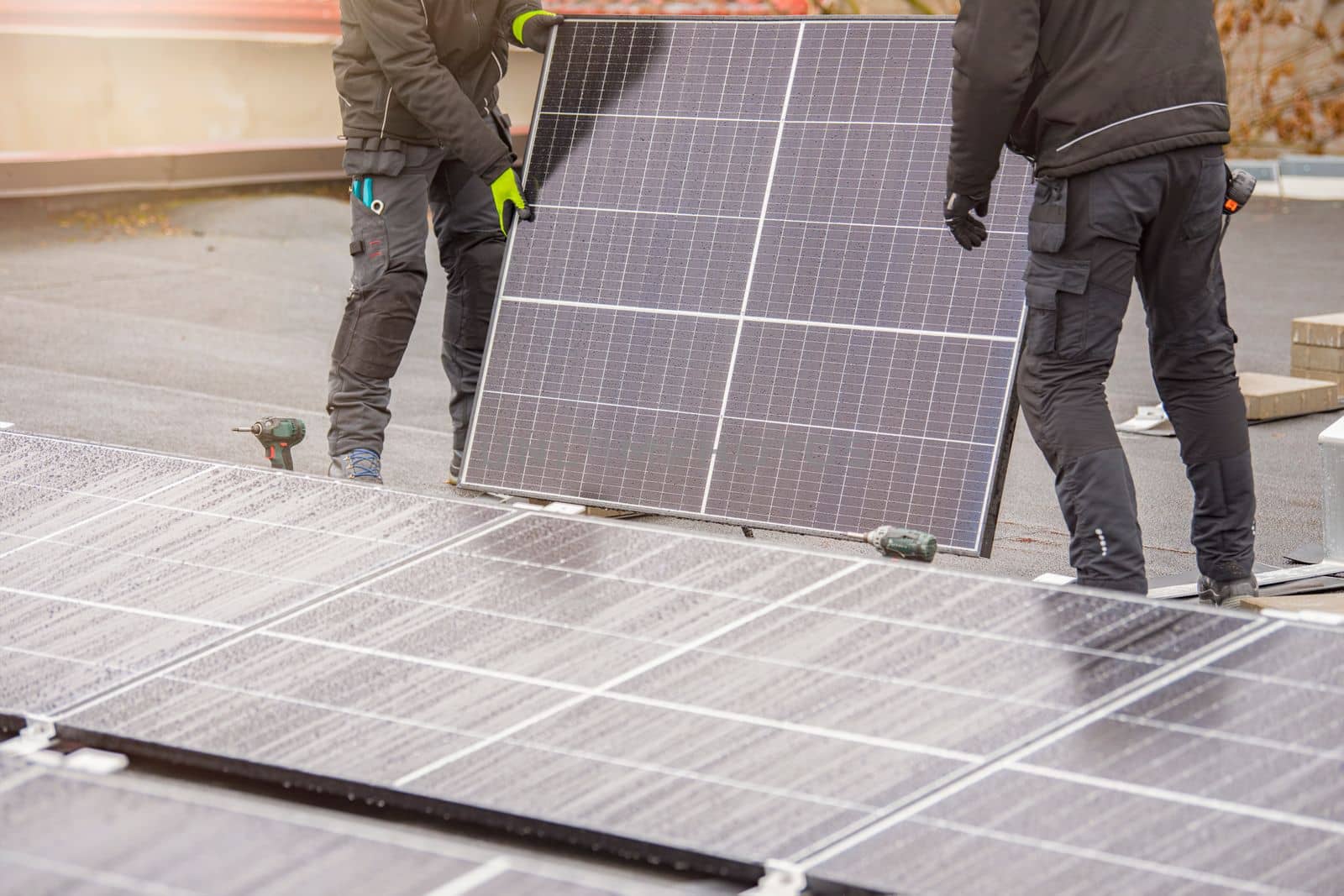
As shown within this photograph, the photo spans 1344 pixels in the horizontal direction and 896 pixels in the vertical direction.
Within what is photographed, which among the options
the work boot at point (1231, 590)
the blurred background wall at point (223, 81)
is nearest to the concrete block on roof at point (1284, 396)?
the work boot at point (1231, 590)

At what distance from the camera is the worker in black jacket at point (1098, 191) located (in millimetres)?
4035

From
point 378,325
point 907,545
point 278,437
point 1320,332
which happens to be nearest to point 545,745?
point 907,545

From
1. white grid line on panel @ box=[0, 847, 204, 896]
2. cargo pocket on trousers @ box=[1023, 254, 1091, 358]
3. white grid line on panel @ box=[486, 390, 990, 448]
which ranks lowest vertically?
white grid line on panel @ box=[0, 847, 204, 896]

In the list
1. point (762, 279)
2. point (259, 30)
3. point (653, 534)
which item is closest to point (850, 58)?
point (762, 279)

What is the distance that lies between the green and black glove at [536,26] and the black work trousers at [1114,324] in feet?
6.62

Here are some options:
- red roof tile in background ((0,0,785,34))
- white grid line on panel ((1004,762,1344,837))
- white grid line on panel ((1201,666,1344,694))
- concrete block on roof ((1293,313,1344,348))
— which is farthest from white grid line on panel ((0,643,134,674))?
red roof tile in background ((0,0,785,34))

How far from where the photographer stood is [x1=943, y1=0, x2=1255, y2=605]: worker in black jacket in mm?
4035

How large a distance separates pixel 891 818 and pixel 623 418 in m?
2.94

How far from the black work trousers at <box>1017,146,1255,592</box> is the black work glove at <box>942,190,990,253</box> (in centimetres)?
16

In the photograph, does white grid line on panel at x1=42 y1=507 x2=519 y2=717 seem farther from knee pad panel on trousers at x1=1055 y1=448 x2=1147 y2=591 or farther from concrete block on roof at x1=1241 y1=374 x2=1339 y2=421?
concrete block on roof at x1=1241 y1=374 x2=1339 y2=421

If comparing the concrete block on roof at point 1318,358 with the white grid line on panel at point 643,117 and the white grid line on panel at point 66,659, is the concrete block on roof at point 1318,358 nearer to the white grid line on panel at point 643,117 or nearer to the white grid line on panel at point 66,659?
the white grid line on panel at point 643,117

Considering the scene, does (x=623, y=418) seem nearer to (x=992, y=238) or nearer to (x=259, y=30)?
(x=992, y=238)

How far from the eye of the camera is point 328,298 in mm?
11516

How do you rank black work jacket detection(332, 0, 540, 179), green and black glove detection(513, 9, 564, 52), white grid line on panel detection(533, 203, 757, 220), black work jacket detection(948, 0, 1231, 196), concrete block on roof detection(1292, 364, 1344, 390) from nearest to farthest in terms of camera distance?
black work jacket detection(948, 0, 1231, 196)
white grid line on panel detection(533, 203, 757, 220)
black work jacket detection(332, 0, 540, 179)
green and black glove detection(513, 9, 564, 52)
concrete block on roof detection(1292, 364, 1344, 390)
